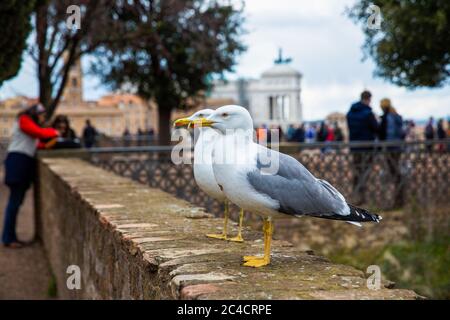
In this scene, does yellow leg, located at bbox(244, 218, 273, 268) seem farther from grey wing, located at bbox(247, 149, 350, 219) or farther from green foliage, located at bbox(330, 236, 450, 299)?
green foliage, located at bbox(330, 236, 450, 299)

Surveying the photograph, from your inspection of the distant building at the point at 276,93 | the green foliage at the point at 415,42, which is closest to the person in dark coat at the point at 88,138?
the distant building at the point at 276,93

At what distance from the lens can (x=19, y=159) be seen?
372 inches

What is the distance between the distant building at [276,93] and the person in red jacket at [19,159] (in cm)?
345

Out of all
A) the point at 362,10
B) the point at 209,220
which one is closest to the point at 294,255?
the point at 209,220

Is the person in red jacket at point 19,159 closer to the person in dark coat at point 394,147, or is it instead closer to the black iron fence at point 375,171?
the black iron fence at point 375,171

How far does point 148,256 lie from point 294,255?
66 cm

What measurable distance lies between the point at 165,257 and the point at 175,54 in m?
21.0

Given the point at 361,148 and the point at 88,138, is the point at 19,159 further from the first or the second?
the point at 88,138

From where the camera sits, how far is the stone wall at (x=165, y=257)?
2477mm

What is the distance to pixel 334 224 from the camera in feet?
42.0

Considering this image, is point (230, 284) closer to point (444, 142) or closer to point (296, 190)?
point (296, 190)

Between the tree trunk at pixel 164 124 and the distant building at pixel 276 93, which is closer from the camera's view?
the distant building at pixel 276 93

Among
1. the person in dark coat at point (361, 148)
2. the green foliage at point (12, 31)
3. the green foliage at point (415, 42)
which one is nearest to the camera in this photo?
the green foliage at point (12, 31)

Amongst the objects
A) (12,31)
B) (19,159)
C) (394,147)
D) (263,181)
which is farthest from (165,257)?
(394,147)
